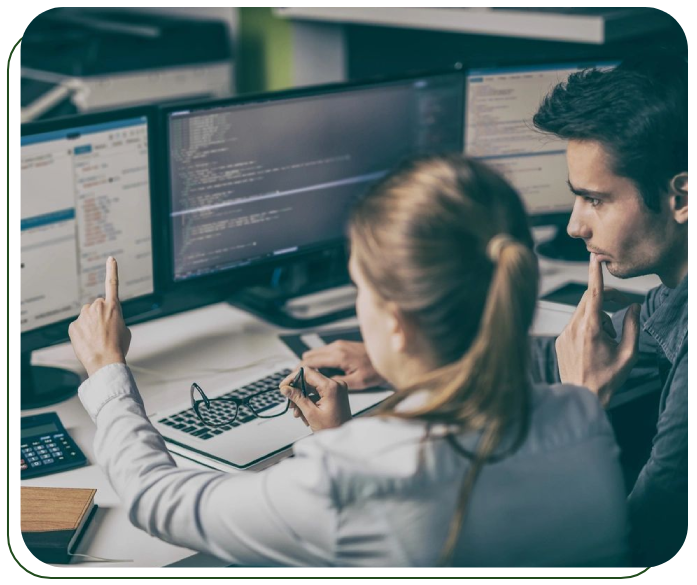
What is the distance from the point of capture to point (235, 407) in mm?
1464

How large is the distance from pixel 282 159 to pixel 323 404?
2.01ft

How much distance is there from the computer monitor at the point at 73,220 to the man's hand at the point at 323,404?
1.44ft

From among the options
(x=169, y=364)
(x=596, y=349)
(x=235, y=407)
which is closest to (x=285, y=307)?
(x=169, y=364)

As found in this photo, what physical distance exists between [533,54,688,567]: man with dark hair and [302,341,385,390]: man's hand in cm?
33

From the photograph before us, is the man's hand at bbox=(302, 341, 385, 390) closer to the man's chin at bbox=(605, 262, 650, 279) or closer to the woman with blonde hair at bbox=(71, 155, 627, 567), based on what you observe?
the man's chin at bbox=(605, 262, 650, 279)

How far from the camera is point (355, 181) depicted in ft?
6.13

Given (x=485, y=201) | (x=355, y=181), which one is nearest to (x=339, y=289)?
(x=355, y=181)

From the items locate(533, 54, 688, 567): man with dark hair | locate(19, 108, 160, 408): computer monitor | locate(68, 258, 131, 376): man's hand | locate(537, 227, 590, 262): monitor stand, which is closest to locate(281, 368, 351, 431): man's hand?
locate(68, 258, 131, 376): man's hand

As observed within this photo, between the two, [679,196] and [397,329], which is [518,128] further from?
[397,329]

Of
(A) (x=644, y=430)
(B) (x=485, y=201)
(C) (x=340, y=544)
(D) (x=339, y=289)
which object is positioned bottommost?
(A) (x=644, y=430)

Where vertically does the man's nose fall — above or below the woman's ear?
below

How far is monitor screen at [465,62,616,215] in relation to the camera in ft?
6.48
